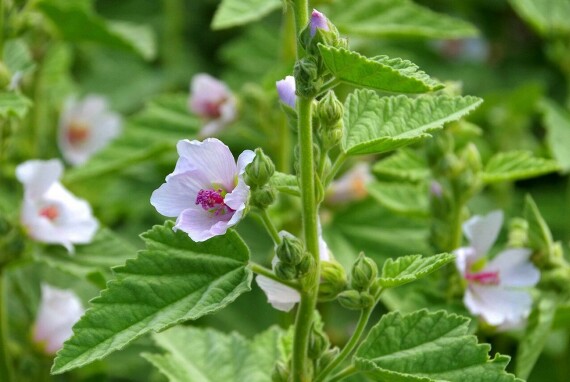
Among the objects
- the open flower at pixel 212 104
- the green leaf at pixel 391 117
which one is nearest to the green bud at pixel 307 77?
the green leaf at pixel 391 117

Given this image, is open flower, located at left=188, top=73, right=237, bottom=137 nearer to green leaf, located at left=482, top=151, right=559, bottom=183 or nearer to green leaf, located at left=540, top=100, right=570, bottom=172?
green leaf, located at left=482, top=151, right=559, bottom=183

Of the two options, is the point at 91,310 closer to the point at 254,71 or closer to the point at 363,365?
the point at 363,365

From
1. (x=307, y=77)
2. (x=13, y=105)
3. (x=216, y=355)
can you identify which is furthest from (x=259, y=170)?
(x=13, y=105)

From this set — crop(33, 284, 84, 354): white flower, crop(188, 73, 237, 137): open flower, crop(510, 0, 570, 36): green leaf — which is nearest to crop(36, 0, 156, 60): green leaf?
crop(188, 73, 237, 137): open flower

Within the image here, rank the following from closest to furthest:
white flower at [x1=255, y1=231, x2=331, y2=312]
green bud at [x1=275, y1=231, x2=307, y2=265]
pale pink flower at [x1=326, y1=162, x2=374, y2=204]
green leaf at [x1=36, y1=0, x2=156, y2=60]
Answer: green bud at [x1=275, y1=231, x2=307, y2=265]
white flower at [x1=255, y1=231, x2=331, y2=312]
green leaf at [x1=36, y1=0, x2=156, y2=60]
pale pink flower at [x1=326, y1=162, x2=374, y2=204]

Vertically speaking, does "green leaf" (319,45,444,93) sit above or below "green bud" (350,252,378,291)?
above

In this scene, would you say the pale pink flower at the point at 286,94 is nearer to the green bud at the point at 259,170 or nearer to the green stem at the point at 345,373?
the green bud at the point at 259,170

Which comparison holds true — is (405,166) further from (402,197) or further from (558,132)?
(558,132)
